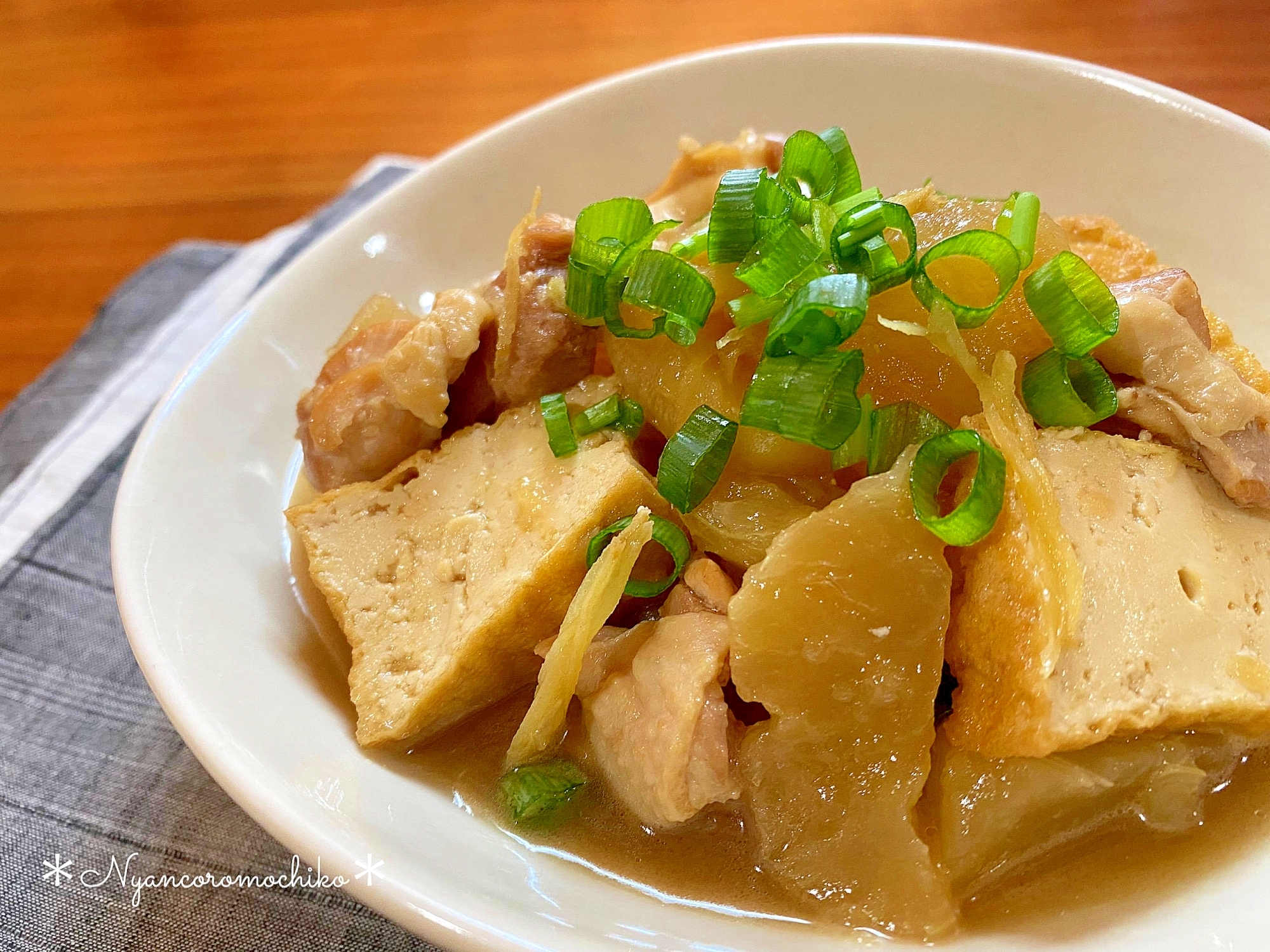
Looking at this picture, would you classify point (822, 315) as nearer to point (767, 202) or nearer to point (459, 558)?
point (767, 202)

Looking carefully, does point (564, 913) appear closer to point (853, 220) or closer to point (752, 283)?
point (752, 283)

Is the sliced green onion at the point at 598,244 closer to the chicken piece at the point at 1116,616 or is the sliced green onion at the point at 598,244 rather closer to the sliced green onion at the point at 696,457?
the sliced green onion at the point at 696,457

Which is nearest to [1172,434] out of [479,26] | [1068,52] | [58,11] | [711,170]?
[711,170]

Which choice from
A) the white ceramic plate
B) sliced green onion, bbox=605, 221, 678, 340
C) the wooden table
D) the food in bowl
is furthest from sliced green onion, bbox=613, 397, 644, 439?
the wooden table

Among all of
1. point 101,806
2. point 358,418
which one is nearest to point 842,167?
point 358,418

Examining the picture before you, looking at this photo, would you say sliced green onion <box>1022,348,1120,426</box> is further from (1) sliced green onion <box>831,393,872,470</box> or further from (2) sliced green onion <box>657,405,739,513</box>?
(2) sliced green onion <box>657,405,739,513</box>

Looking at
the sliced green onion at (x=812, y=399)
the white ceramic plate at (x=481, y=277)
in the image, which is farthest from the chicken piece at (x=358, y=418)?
the sliced green onion at (x=812, y=399)
